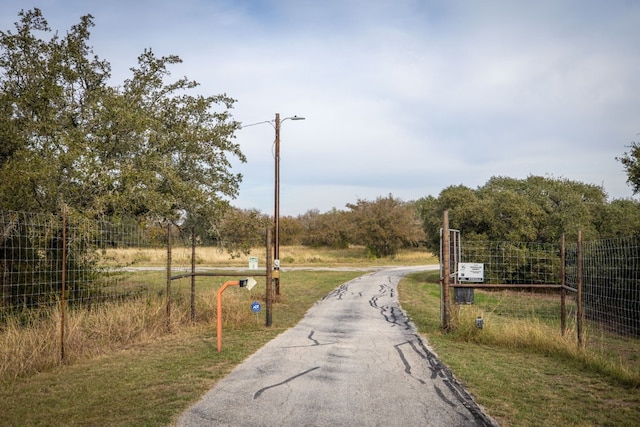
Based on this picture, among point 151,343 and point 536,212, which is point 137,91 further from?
point 536,212

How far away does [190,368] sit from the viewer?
26.0ft

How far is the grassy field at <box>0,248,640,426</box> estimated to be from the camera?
5852 mm

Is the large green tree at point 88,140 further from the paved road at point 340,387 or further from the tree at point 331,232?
the tree at point 331,232

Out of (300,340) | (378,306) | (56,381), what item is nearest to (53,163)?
(56,381)

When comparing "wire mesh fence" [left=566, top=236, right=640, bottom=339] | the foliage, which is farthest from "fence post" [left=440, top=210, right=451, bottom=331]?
the foliage

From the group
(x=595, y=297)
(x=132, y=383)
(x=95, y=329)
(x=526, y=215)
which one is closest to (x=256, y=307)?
(x=95, y=329)

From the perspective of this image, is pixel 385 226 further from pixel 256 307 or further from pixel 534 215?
pixel 256 307

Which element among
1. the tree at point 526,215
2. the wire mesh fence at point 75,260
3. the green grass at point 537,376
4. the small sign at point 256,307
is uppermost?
the tree at point 526,215

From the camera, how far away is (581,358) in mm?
8477

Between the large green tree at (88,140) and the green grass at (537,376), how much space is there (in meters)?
7.86

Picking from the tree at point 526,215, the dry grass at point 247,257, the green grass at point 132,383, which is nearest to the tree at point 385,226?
the dry grass at point 247,257

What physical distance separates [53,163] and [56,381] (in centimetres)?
603

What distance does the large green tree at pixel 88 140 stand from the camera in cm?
1145

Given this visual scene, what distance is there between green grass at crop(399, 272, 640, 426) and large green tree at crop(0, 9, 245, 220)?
786cm
